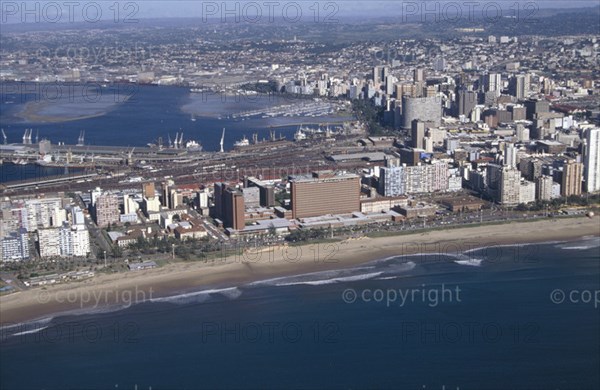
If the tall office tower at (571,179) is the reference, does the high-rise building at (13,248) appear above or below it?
below

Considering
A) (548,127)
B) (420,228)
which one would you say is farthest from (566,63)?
(420,228)

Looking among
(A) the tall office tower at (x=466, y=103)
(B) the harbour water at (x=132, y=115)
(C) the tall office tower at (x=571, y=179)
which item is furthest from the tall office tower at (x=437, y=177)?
(A) the tall office tower at (x=466, y=103)

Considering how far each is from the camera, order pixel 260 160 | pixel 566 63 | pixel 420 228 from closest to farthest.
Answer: pixel 420 228, pixel 260 160, pixel 566 63

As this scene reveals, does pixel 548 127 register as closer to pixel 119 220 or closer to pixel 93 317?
pixel 119 220

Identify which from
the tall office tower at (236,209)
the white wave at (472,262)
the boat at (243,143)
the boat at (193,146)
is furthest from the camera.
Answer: the boat at (243,143)

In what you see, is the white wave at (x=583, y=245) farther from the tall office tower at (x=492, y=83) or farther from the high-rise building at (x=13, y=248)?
the tall office tower at (x=492, y=83)

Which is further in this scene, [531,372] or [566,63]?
[566,63]

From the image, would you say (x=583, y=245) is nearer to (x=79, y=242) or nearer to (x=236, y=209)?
(x=236, y=209)
